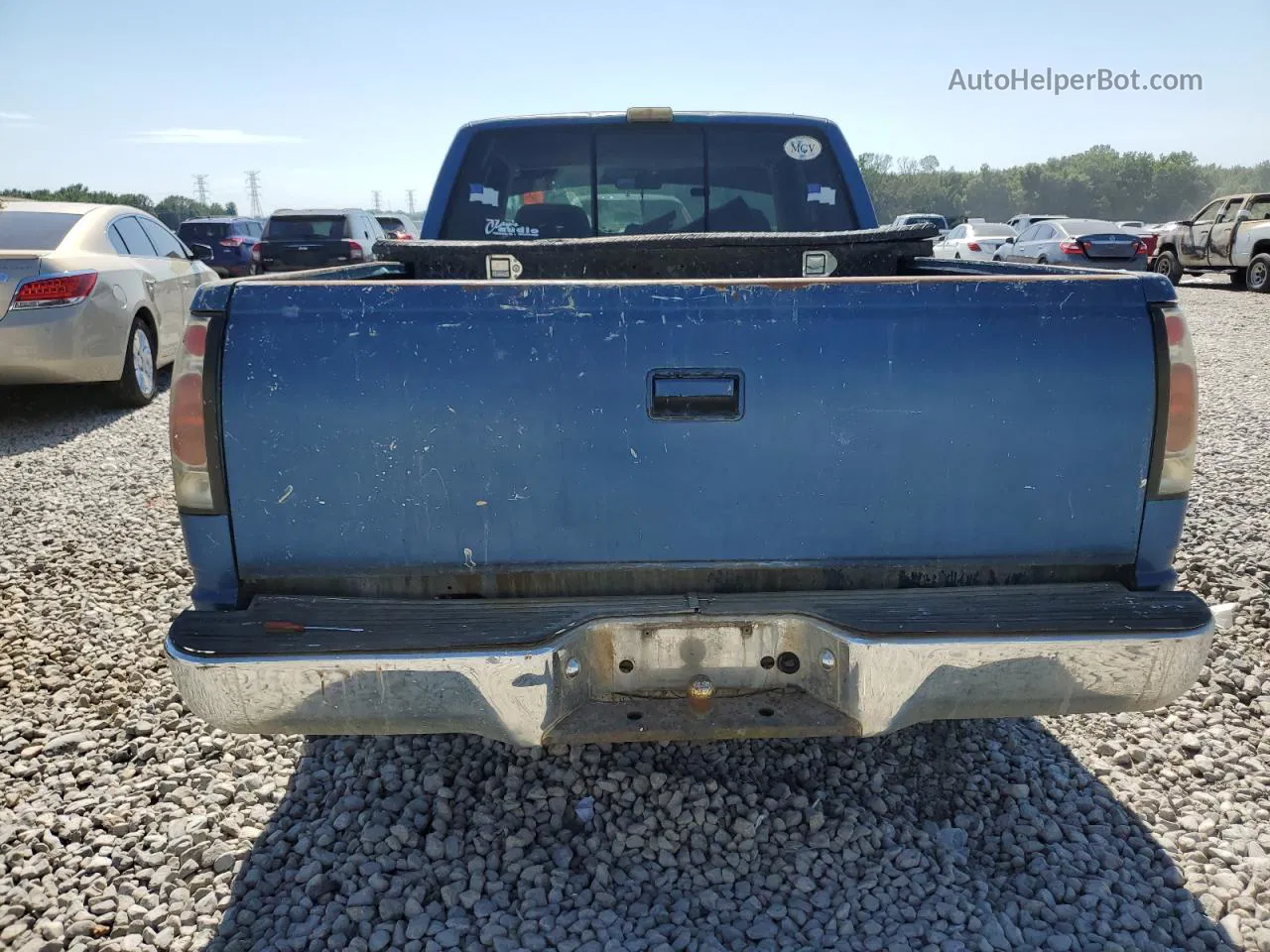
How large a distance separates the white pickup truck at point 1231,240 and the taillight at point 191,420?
62.5ft

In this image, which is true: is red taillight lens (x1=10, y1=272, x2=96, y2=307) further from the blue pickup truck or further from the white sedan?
the white sedan

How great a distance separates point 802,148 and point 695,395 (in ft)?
8.72

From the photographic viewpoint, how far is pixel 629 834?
2.61 m

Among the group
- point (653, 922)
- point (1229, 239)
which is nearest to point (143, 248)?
point (653, 922)

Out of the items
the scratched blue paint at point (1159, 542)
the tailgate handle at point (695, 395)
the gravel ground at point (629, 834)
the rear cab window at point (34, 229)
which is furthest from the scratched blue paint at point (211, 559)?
the rear cab window at point (34, 229)

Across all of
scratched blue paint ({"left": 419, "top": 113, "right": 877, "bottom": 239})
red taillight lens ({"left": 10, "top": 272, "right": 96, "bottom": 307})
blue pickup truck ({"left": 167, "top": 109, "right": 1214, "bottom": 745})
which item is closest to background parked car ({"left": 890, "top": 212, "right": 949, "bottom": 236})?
scratched blue paint ({"left": 419, "top": 113, "right": 877, "bottom": 239})

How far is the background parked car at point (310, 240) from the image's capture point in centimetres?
1673

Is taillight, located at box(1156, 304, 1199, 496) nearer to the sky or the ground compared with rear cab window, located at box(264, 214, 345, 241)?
nearer to the ground

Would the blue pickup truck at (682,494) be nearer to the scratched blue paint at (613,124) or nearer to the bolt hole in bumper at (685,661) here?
the bolt hole in bumper at (685,661)

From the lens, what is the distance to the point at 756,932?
7.33 feet

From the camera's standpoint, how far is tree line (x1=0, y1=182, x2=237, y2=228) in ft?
128

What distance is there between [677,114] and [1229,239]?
17640mm

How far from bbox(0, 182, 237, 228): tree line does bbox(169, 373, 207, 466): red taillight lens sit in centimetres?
2299

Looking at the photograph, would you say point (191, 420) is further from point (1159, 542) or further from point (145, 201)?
point (145, 201)
